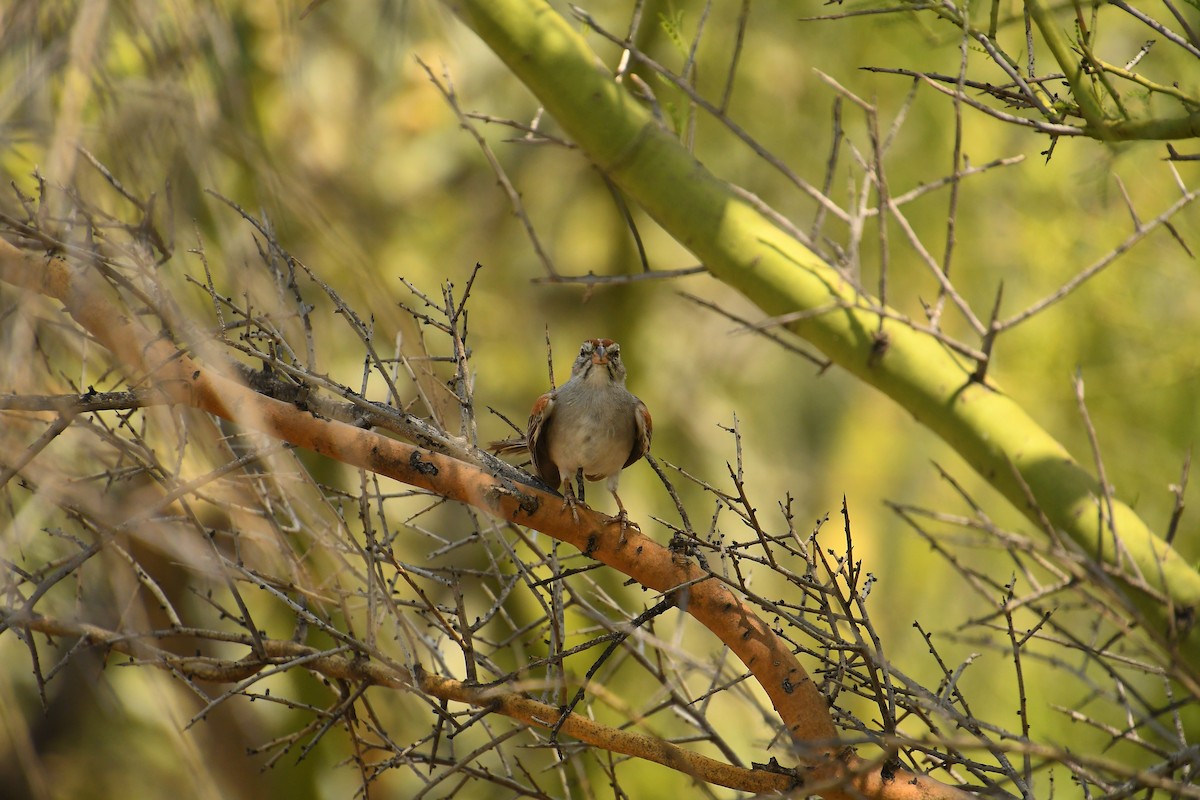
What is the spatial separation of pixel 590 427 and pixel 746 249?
1.04 m

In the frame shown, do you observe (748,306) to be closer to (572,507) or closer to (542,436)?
(542,436)

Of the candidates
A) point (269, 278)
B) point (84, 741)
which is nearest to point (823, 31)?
point (269, 278)

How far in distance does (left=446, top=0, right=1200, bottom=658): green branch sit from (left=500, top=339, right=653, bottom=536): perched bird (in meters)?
0.70

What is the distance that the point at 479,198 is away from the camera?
10.9m

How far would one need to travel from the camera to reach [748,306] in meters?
12.3

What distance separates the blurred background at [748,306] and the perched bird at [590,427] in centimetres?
127

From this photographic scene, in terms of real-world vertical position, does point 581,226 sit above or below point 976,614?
above

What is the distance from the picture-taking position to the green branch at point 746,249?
15.5ft

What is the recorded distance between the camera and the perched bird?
15.7 ft

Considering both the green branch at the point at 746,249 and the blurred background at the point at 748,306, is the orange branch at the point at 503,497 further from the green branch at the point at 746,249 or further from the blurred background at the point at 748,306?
the blurred background at the point at 748,306

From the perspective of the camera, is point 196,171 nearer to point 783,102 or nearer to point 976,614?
point 783,102

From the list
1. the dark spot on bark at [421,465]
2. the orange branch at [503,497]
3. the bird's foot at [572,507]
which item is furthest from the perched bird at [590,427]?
the dark spot on bark at [421,465]

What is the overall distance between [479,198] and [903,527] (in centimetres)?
542

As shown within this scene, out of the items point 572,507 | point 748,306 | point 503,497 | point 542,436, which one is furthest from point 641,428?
point 748,306
